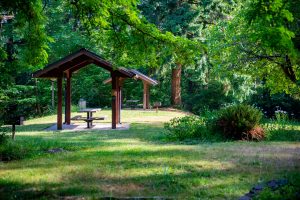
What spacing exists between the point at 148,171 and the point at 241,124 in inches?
249

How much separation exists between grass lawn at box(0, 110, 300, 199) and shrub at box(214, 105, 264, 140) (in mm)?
1838

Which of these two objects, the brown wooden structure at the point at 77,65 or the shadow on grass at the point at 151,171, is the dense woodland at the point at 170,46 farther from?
the shadow on grass at the point at 151,171

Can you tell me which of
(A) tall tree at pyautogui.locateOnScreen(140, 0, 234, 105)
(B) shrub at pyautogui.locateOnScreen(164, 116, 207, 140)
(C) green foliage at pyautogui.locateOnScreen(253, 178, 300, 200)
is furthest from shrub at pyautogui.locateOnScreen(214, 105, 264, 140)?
(A) tall tree at pyautogui.locateOnScreen(140, 0, 234, 105)

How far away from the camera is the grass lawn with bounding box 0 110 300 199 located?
6547mm

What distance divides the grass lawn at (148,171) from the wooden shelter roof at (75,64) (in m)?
7.88

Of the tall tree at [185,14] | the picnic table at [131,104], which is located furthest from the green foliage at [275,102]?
the picnic table at [131,104]

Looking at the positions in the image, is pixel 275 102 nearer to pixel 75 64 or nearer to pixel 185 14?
pixel 185 14

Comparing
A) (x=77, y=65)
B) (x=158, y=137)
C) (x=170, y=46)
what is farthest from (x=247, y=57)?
(x=77, y=65)

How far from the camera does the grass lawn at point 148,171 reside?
6547 mm

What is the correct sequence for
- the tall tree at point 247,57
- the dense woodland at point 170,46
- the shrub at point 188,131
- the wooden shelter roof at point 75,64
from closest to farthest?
1. the dense woodland at point 170,46
2. the shrub at point 188,131
3. the tall tree at point 247,57
4. the wooden shelter roof at point 75,64

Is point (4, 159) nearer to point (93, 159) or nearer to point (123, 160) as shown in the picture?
point (93, 159)

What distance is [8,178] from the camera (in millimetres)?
7656

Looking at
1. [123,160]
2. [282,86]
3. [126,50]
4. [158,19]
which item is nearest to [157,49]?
[126,50]

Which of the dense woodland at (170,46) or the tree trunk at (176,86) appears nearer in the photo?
the dense woodland at (170,46)
